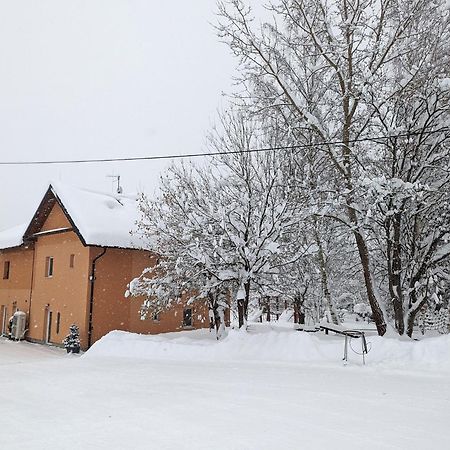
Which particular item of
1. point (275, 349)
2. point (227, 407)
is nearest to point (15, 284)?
point (275, 349)

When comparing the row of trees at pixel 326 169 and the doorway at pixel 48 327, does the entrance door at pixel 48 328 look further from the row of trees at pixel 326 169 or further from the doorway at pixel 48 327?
the row of trees at pixel 326 169

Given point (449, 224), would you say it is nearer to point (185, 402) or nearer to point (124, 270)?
point (185, 402)

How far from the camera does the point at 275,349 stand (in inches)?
535

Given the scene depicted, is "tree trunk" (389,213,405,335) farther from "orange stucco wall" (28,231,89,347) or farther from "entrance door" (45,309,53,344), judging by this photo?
"entrance door" (45,309,53,344)

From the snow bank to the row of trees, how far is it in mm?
1356

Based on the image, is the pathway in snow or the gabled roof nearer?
the pathway in snow

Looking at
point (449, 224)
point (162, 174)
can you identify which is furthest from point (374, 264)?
point (162, 174)

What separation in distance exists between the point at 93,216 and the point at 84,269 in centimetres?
214

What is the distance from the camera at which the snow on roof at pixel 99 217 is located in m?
19.1

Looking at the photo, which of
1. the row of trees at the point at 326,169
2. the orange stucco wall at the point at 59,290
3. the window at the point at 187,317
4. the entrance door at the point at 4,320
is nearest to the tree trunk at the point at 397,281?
the row of trees at the point at 326,169

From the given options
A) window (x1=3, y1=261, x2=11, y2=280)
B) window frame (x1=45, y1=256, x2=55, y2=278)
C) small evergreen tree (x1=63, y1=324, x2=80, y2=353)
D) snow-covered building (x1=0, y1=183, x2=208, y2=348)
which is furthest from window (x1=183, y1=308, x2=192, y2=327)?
window (x1=3, y1=261, x2=11, y2=280)

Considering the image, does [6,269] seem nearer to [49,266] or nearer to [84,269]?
[49,266]

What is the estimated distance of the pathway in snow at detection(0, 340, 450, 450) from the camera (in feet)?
19.1

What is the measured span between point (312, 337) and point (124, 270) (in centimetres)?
965
